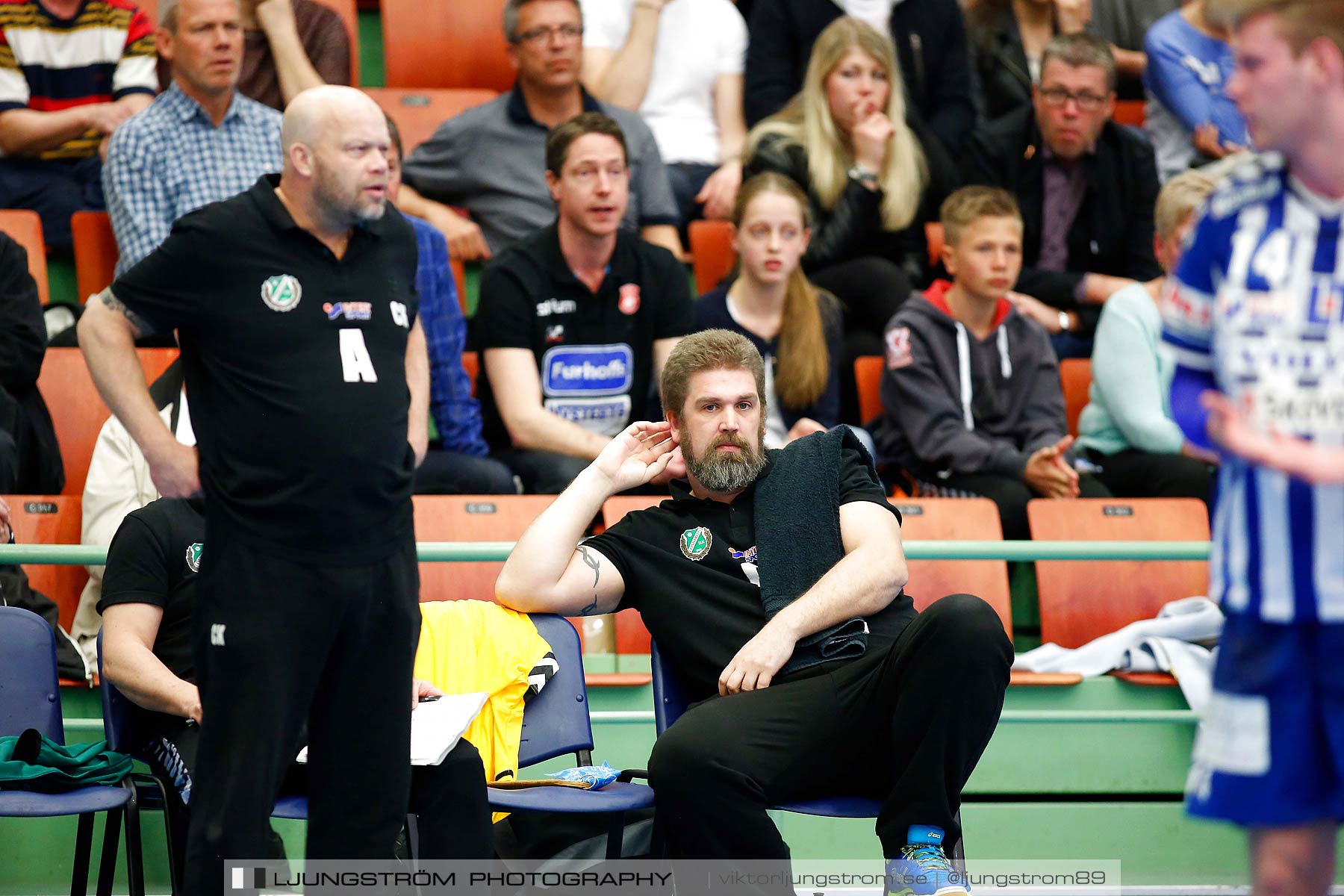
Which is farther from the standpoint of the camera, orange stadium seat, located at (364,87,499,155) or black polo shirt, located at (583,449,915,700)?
orange stadium seat, located at (364,87,499,155)

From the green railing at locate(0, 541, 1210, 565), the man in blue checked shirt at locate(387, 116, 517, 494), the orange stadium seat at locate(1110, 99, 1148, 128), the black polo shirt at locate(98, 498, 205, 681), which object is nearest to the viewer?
the black polo shirt at locate(98, 498, 205, 681)

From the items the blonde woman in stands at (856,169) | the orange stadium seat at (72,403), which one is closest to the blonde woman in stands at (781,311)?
the blonde woman in stands at (856,169)

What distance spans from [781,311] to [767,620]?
196 cm

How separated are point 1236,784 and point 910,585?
87.1 inches

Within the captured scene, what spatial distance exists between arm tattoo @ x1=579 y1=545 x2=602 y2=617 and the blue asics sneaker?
2.85 ft

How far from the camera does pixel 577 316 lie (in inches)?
195

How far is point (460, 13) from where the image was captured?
6551mm

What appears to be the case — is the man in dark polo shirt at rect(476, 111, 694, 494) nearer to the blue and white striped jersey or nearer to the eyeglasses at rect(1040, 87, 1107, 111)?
the eyeglasses at rect(1040, 87, 1107, 111)

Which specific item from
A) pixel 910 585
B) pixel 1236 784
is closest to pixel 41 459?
pixel 910 585

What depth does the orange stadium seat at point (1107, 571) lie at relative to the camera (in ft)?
14.4

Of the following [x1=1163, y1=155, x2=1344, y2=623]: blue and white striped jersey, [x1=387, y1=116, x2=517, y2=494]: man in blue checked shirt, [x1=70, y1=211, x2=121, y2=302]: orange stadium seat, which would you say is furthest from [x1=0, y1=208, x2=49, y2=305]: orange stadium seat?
[x1=1163, y1=155, x2=1344, y2=623]: blue and white striped jersey

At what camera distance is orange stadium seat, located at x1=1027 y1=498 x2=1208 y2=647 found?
4398 mm

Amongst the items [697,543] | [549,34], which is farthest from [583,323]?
[697,543]

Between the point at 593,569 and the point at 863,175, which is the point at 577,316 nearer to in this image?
the point at 863,175
